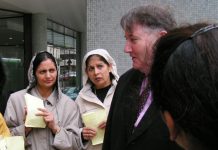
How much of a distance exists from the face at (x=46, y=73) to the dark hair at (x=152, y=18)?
4.52ft

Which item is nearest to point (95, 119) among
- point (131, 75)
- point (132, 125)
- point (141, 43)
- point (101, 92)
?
point (101, 92)

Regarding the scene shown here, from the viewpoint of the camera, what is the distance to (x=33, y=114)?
267 centimetres

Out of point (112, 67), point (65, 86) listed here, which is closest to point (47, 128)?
point (112, 67)

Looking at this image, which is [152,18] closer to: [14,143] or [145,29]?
[145,29]

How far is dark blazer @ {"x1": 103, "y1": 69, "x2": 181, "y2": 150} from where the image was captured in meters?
1.57

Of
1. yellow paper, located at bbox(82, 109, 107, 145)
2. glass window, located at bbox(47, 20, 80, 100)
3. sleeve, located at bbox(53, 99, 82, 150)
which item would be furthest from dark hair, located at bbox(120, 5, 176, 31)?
glass window, located at bbox(47, 20, 80, 100)

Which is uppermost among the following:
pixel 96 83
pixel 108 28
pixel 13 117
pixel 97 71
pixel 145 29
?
pixel 108 28

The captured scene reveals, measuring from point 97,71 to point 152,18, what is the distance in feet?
4.09

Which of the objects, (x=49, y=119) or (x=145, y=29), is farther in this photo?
(x=49, y=119)

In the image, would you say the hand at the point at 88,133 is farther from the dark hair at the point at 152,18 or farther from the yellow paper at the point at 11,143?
the dark hair at the point at 152,18

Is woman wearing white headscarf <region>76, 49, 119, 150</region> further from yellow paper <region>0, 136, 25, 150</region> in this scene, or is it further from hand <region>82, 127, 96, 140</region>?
yellow paper <region>0, 136, 25, 150</region>

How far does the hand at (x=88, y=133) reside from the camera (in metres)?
2.67

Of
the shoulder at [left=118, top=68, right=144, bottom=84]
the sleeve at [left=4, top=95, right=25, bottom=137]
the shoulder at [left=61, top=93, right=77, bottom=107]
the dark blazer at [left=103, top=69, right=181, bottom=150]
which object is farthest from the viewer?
the shoulder at [left=61, top=93, right=77, bottom=107]

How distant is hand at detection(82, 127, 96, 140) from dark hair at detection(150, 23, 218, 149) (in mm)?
1870
